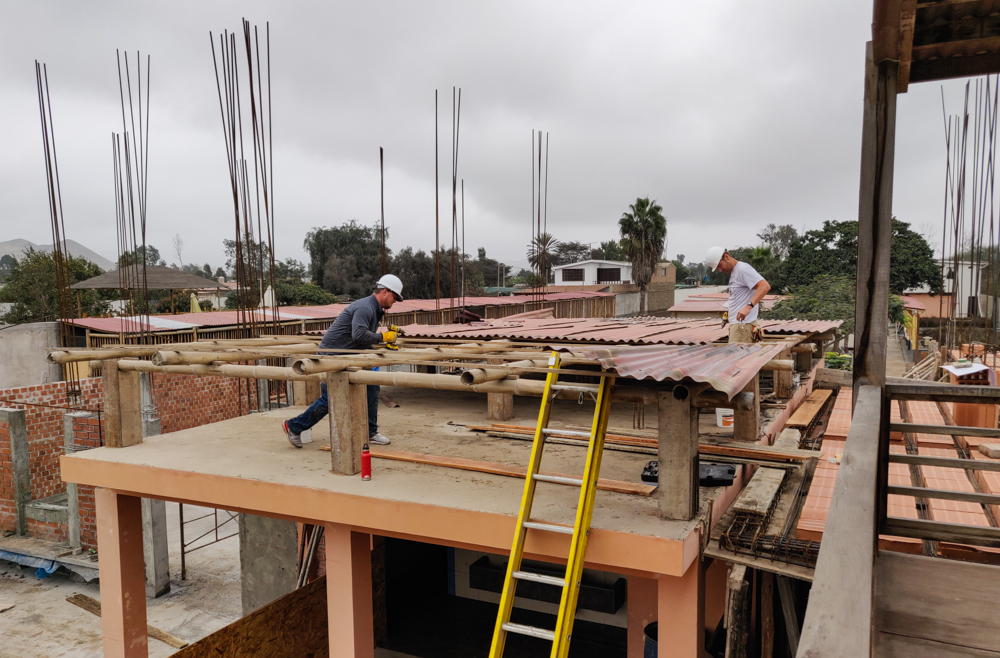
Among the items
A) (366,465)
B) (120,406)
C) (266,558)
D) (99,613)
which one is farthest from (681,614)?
(99,613)

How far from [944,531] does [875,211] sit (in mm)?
1615

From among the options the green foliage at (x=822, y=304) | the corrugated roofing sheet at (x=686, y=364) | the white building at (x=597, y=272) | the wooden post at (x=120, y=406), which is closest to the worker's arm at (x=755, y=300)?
the corrugated roofing sheet at (x=686, y=364)

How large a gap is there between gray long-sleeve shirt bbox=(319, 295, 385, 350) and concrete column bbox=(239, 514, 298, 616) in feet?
13.2

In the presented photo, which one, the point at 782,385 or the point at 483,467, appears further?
the point at 782,385

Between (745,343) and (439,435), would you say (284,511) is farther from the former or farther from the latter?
(745,343)

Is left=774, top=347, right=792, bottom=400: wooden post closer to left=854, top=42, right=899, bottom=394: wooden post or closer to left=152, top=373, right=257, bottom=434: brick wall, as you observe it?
left=854, top=42, right=899, bottom=394: wooden post

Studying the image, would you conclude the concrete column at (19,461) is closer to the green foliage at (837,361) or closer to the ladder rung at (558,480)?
the ladder rung at (558,480)

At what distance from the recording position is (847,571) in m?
1.51

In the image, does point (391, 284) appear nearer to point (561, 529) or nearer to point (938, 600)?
point (561, 529)

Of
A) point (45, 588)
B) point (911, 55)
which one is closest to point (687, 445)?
point (911, 55)

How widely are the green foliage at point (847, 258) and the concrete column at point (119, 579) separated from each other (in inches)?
1362

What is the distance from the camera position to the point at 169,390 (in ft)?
47.3

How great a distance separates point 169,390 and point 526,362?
11818 millimetres

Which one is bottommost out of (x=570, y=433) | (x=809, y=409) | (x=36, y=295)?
(x=809, y=409)
